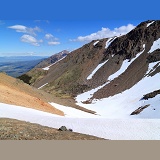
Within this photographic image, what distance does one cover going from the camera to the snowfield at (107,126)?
2231 centimetres

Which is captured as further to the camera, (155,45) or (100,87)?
(155,45)

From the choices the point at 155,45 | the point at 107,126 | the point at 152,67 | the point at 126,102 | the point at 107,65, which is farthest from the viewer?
the point at 107,65

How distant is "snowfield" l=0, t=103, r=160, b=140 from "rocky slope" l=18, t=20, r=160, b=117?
47451 millimetres

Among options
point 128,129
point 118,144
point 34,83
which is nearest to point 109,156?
point 118,144

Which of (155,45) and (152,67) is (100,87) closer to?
(152,67)

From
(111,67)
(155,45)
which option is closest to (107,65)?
(111,67)

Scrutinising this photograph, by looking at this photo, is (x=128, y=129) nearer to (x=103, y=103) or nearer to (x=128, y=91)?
(x=103, y=103)

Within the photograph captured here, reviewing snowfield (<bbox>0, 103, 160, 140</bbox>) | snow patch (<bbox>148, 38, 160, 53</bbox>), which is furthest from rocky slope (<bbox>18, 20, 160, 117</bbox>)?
snowfield (<bbox>0, 103, 160, 140</bbox>)

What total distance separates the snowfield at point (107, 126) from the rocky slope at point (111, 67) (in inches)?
1868

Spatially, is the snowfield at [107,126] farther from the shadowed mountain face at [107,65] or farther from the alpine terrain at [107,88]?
the shadowed mountain face at [107,65]

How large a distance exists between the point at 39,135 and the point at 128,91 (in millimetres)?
65543

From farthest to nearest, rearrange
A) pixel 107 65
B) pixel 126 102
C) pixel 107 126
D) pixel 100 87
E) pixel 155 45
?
pixel 107 65
pixel 155 45
pixel 100 87
pixel 126 102
pixel 107 126

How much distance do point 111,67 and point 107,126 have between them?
87578 mm

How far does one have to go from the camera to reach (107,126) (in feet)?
80.8
